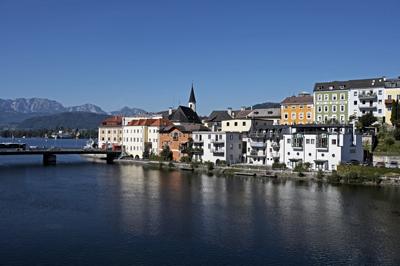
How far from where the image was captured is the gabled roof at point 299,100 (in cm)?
6694

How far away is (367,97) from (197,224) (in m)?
40.7

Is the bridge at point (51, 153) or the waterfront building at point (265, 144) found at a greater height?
the waterfront building at point (265, 144)

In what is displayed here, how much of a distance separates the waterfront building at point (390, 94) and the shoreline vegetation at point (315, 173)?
14.5m

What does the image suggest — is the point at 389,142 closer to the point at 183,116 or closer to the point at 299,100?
the point at 299,100

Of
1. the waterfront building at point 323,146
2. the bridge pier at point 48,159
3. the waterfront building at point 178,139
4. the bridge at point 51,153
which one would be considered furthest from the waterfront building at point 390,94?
the bridge pier at point 48,159

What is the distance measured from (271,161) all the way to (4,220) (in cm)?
3589

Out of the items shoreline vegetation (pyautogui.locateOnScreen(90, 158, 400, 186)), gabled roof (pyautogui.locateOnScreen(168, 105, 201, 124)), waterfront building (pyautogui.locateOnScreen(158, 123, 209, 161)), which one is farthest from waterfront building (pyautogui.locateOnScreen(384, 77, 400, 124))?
gabled roof (pyautogui.locateOnScreen(168, 105, 201, 124))

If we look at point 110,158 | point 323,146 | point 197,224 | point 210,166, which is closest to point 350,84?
point 323,146

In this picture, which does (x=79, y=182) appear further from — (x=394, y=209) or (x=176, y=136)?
(x=394, y=209)

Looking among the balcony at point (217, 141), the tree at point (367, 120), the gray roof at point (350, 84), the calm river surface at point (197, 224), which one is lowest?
the calm river surface at point (197, 224)

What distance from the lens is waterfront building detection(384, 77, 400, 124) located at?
5816 cm

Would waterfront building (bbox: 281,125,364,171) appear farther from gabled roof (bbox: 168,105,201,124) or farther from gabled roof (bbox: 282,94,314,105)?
gabled roof (bbox: 168,105,201,124)

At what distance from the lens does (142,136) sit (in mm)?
76500

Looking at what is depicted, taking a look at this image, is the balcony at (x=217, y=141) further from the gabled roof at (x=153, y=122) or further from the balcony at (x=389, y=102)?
the balcony at (x=389, y=102)
